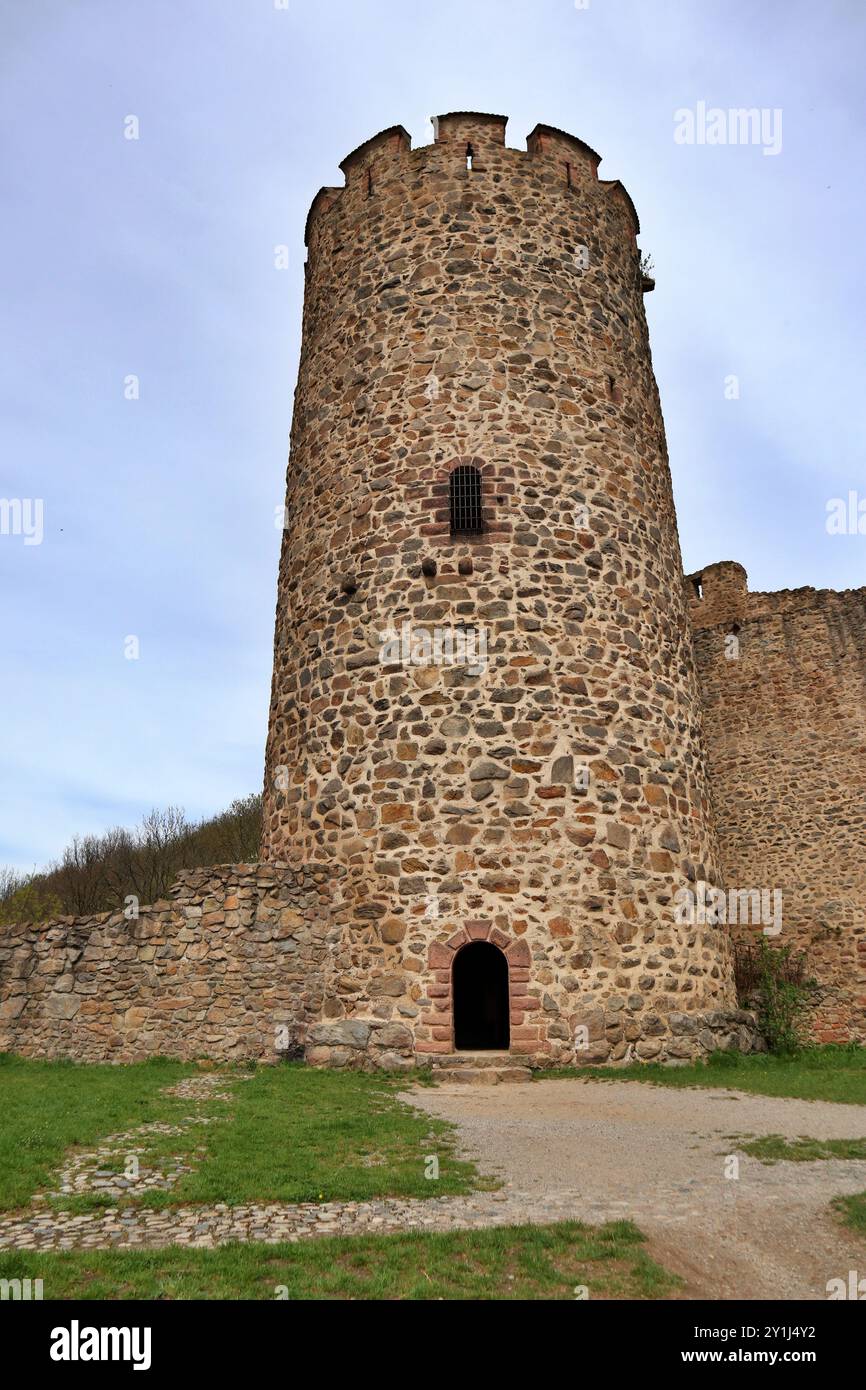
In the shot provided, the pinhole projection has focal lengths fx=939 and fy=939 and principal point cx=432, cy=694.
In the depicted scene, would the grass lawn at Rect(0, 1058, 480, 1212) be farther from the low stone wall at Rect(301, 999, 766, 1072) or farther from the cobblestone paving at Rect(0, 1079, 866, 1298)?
the low stone wall at Rect(301, 999, 766, 1072)

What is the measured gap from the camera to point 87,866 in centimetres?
4488

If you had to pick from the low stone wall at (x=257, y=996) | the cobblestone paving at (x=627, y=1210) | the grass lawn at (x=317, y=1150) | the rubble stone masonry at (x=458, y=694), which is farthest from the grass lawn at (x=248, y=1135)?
the rubble stone masonry at (x=458, y=694)

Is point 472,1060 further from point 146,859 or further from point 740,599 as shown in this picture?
point 146,859

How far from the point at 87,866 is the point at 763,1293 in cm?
4482

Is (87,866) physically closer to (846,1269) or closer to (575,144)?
(575,144)

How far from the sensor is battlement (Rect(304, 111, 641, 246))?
14.4 metres

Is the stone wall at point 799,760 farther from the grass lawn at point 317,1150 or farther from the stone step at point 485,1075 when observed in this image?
the grass lawn at point 317,1150

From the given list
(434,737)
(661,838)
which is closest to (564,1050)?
(661,838)

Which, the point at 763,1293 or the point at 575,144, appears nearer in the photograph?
the point at 763,1293

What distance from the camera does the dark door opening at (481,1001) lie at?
14.1 metres

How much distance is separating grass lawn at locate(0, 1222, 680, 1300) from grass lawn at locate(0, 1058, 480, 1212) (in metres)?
0.98

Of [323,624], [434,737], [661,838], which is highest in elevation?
[323,624]

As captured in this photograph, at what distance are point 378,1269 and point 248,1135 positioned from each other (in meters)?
3.07

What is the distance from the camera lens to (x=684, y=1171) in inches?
242
